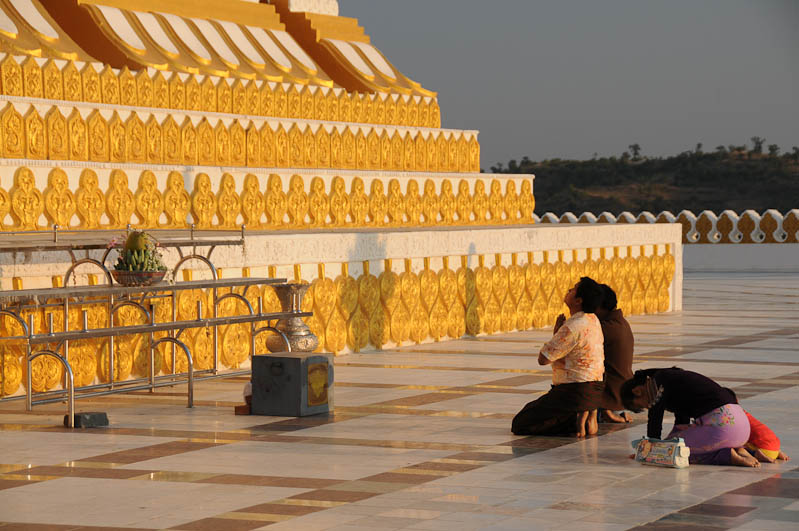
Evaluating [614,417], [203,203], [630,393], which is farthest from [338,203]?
[630,393]

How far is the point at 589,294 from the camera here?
931 centimetres

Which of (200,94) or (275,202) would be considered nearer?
(275,202)

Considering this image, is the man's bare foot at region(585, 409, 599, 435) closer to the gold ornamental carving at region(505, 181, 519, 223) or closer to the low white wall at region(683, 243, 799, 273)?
the gold ornamental carving at region(505, 181, 519, 223)

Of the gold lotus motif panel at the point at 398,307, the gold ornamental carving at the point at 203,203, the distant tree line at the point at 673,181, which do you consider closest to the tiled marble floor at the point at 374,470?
the gold lotus motif panel at the point at 398,307

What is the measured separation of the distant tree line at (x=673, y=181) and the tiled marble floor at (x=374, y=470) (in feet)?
182

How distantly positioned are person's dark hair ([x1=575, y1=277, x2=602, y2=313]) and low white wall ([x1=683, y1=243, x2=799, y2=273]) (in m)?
25.2

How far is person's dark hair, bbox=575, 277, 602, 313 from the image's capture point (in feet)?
30.6

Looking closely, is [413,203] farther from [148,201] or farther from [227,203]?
[148,201]

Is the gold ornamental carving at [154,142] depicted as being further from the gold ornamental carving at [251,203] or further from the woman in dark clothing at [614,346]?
the woman in dark clothing at [614,346]

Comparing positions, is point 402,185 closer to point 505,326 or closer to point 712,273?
point 505,326

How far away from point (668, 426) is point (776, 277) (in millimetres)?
22169

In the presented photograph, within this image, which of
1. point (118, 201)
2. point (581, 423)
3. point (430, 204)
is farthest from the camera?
point (430, 204)

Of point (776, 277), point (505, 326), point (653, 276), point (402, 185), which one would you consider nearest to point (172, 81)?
point (402, 185)

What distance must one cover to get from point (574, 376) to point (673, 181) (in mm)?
62001
